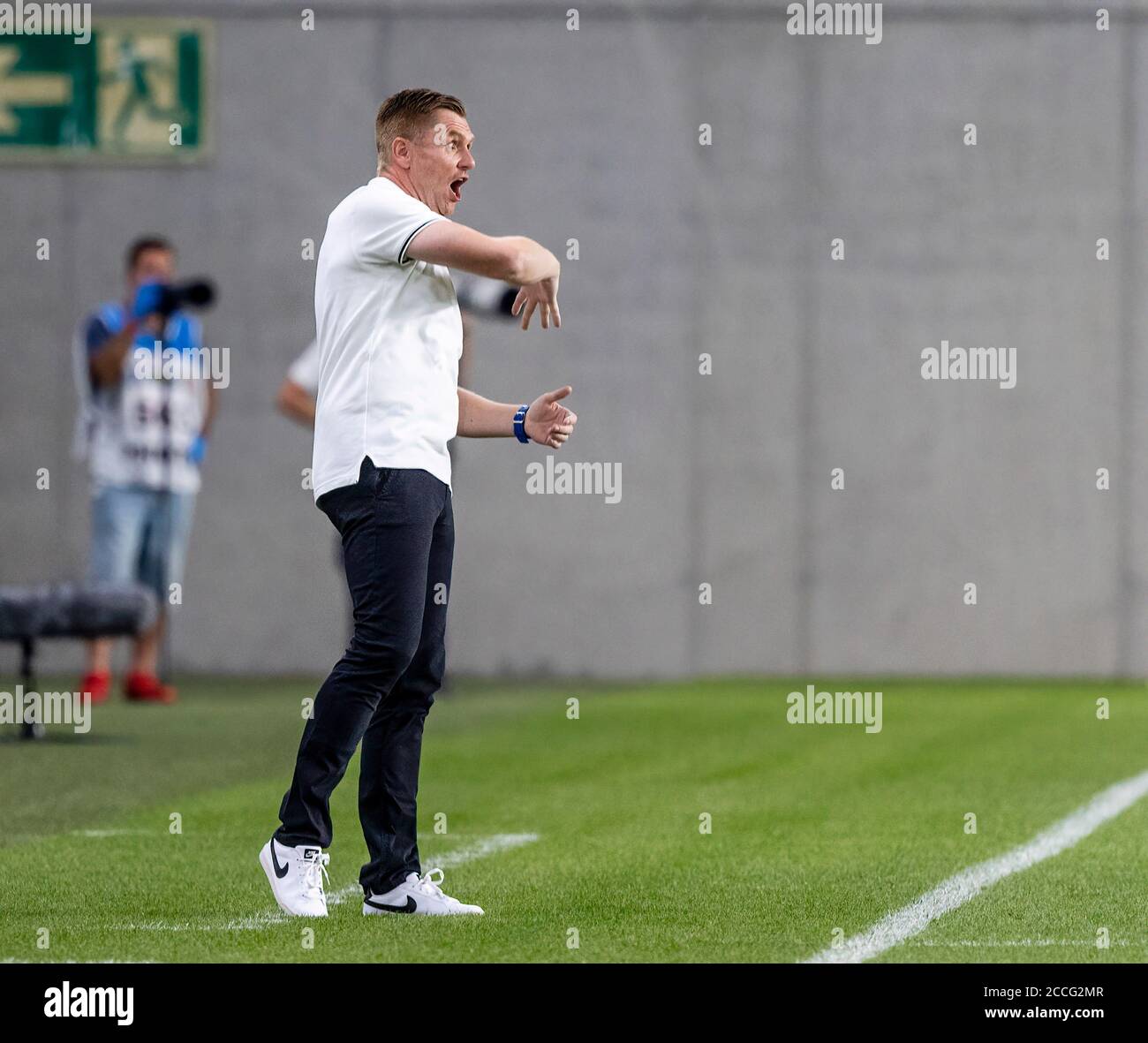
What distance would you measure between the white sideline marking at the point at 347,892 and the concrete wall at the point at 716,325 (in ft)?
27.7

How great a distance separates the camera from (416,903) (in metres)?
5.55

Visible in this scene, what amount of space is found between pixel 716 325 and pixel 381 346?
34.5 ft

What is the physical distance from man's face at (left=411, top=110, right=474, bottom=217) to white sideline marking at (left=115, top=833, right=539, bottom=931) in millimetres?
1877

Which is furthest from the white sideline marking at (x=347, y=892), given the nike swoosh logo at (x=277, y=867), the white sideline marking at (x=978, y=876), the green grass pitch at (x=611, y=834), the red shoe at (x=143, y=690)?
the red shoe at (x=143, y=690)

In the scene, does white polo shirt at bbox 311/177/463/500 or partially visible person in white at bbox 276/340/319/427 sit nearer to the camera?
white polo shirt at bbox 311/177/463/500

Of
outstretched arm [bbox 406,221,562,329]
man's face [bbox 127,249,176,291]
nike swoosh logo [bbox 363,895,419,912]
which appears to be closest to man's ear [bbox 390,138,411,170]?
outstretched arm [bbox 406,221,562,329]

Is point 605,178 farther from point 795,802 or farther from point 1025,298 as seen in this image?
point 795,802

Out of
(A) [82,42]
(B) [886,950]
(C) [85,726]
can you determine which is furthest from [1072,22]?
(B) [886,950]

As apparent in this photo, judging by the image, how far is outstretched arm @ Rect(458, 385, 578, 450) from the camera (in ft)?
18.7

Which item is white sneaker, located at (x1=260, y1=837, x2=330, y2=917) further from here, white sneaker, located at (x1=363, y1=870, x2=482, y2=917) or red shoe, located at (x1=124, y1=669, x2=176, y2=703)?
red shoe, located at (x1=124, y1=669, x2=176, y2=703)

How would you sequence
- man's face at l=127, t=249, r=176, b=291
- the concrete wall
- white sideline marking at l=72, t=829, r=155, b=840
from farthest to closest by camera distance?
1. the concrete wall
2. man's face at l=127, t=249, r=176, b=291
3. white sideline marking at l=72, t=829, r=155, b=840

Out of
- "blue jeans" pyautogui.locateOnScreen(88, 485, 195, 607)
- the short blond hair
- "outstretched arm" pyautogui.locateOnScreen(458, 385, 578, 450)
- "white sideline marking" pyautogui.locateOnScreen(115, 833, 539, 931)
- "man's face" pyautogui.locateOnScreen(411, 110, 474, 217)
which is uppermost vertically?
the short blond hair

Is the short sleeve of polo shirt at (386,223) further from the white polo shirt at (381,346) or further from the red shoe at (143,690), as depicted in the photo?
the red shoe at (143,690)

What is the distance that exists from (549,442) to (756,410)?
33.5ft
